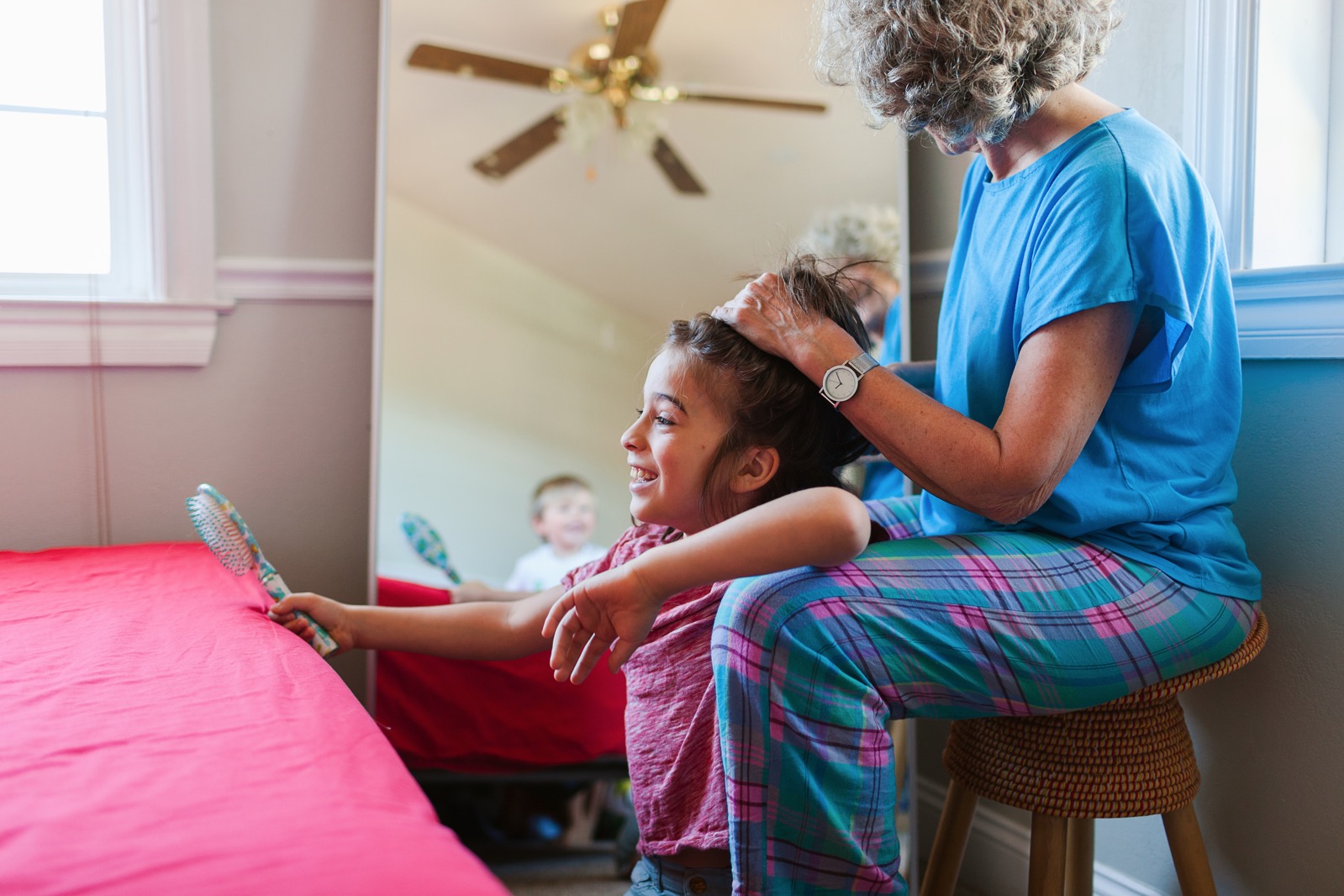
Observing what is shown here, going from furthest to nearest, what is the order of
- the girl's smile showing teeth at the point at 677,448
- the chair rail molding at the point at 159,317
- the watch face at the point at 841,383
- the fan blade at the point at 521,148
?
1. the fan blade at the point at 521,148
2. the chair rail molding at the point at 159,317
3. the girl's smile showing teeth at the point at 677,448
4. the watch face at the point at 841,383

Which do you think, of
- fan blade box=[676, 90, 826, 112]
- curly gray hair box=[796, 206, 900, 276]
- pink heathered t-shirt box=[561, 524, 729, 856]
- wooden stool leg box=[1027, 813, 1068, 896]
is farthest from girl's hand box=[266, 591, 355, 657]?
fan blade box=[676, 90, 826, 112]

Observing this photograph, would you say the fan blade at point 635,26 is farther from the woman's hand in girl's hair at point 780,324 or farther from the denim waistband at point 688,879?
the denim waistband at point 688,879

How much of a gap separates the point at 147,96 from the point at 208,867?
4.97 ft

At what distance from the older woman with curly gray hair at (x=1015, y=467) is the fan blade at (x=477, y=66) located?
77 cm

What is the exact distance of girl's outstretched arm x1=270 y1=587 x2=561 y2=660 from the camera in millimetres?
1256

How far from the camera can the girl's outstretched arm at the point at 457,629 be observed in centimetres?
126

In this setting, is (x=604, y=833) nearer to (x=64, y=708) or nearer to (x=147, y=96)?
(x=64, y=708)

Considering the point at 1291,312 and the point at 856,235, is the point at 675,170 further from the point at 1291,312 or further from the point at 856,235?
the point at 1291,312

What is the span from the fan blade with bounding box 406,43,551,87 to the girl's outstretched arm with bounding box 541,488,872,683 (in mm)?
1174

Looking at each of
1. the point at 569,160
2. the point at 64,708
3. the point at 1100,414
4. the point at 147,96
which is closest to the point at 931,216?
the point at 569,160

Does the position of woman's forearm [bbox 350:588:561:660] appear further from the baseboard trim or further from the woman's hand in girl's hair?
the baseboard trim

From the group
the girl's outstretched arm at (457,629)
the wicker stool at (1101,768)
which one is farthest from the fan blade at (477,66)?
the wicker stool at (1101,768)

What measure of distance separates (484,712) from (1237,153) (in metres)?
1.37

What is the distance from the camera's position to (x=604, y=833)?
1.89m
